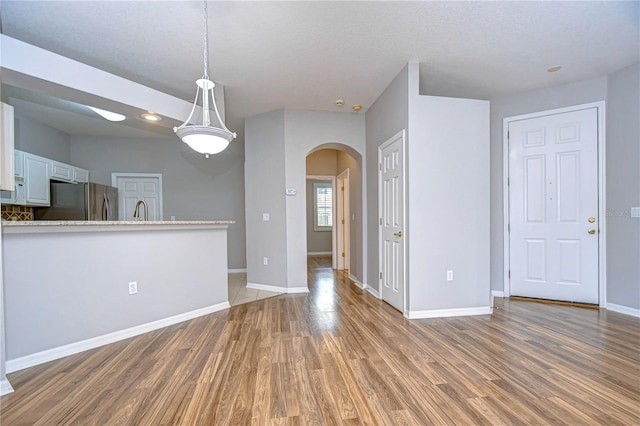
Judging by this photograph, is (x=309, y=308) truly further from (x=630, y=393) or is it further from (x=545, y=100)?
(x=545, y=100)

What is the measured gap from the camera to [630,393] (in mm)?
1745

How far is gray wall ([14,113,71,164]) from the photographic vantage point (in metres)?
4.35

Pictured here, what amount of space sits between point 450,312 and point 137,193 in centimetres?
609

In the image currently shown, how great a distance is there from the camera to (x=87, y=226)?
2.44m

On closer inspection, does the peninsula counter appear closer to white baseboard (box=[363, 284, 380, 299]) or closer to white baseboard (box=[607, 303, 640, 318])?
white baseboard (box=[363, 284, 380, 299])

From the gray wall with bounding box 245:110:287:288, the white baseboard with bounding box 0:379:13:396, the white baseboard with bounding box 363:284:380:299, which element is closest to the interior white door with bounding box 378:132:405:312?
the white baseboard with bounding box 363:284:380:299

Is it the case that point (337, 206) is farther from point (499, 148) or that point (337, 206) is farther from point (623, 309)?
point (623, 309)

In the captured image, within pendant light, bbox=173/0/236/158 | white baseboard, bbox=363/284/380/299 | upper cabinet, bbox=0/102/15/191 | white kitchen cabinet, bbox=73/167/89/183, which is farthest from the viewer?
white kitchen cabinet, bbox=73/167/89/183

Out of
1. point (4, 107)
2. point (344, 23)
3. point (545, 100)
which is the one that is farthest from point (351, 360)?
point (545, 100)

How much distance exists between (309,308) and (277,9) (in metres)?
3.14

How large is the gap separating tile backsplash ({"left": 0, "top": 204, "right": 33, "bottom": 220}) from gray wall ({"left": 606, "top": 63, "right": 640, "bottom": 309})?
8.19 meters

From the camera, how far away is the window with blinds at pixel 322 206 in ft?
28.2

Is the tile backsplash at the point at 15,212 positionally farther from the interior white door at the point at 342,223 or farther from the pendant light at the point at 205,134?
the interior white door at the point at 342,223

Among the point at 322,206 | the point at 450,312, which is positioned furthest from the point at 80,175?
the point at 450,312
